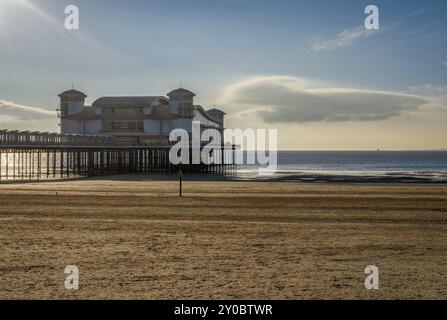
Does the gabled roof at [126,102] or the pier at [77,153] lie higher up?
the gabled roof at [126,102]

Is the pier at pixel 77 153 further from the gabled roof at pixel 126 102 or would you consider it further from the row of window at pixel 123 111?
the gabled roof at pixel 126 102

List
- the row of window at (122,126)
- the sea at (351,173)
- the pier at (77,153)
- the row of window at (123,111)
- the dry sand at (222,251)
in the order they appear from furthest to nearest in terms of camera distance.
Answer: the row of window at (122,126), the row of window at (123,111), the sea at (351,173), the pier at (77,153), the dry sand at (222,251)

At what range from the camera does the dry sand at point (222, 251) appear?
763cm

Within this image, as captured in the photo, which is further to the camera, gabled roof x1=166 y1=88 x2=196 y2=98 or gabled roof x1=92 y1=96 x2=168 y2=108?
gabled roof x1=166 y1=88 x2=196 y2=98

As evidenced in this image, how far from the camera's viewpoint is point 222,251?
10.3 m

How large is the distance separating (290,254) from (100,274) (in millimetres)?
3742

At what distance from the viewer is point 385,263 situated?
9.35 metres

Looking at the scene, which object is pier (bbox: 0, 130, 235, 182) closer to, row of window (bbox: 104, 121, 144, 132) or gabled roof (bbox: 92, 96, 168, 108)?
row of window (bbox: 104, 121, 144, 132)

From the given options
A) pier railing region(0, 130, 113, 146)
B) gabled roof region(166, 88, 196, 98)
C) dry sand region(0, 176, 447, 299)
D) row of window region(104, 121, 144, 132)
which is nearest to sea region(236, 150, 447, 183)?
gabled roof region(166, 88, 196, 98)

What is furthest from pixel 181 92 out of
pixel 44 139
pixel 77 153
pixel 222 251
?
pixel 222 251

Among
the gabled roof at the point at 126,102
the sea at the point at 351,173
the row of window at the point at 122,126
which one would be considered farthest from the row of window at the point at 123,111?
the sea at the point at 351,173

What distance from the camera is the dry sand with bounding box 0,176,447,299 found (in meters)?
7.63
